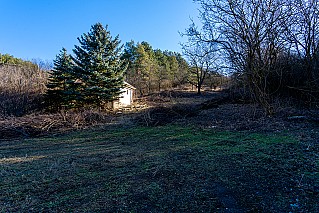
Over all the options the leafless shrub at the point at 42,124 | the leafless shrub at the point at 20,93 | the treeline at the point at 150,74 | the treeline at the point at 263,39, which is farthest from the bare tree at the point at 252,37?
the treeline at the point at 150,74

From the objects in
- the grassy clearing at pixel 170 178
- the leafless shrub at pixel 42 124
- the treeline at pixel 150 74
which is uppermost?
the treeline at pixel 150 74

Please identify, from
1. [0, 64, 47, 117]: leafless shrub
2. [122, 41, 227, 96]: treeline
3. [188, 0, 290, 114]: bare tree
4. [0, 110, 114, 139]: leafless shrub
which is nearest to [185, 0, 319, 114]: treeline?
[188, 0, 290, 114]: bare tree

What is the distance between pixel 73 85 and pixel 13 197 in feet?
46.0

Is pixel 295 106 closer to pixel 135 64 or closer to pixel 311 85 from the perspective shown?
pixel 311 85

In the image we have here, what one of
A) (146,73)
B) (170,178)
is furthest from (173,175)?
(146,73)

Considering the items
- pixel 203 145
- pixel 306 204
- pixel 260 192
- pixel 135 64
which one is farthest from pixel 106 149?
pixel 135 64

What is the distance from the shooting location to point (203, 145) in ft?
19.1

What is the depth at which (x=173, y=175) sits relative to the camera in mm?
3719

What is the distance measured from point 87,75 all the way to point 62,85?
7.35 feet

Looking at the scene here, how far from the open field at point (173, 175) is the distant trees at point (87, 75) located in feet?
30.3

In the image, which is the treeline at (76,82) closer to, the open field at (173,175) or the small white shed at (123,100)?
the small white shed at (123,100)

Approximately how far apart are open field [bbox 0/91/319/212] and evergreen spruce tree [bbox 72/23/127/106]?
9.47 m

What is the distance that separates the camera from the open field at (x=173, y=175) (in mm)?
2715

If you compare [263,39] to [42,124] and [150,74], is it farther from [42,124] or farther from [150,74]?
[150,74]
